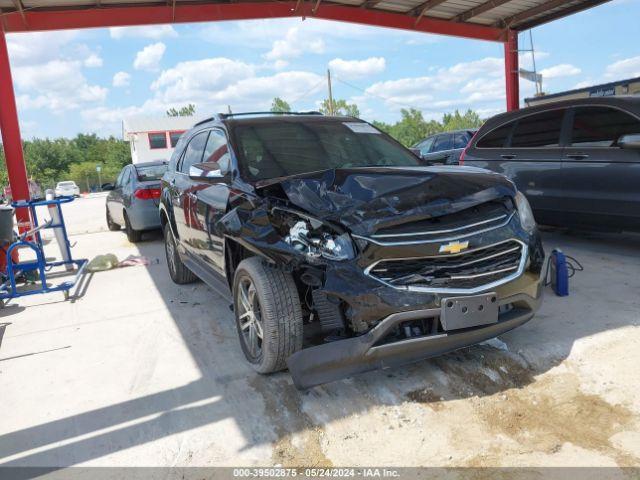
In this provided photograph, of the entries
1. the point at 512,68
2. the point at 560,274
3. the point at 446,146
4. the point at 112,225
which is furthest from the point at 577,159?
the point at 112,225

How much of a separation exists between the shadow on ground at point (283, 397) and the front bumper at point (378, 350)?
329mm

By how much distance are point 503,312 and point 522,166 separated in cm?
413

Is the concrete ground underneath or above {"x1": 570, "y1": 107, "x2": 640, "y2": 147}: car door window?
underneath

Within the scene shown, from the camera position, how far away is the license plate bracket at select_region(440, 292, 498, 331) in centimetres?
279

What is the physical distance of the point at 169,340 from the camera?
447 cm

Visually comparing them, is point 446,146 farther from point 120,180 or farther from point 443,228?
point 443,228

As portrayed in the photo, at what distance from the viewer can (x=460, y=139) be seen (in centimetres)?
1335

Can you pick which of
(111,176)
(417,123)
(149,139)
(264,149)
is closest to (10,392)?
(264,149)

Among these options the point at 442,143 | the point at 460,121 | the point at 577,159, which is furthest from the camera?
the point at 460,121

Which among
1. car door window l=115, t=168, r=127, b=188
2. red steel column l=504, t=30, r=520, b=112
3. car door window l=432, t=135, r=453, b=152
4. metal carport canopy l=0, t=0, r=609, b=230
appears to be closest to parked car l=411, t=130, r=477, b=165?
car door window l=432, t=135, r=453, b=152

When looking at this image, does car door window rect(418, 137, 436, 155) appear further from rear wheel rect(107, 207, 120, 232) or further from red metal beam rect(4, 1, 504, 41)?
rear wheel rect(107, 207, 120, 232)

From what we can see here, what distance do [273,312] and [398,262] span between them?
0.83 m

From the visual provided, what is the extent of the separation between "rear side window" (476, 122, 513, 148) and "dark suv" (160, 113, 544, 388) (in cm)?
397

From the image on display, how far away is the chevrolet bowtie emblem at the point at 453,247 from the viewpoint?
9.41ft
